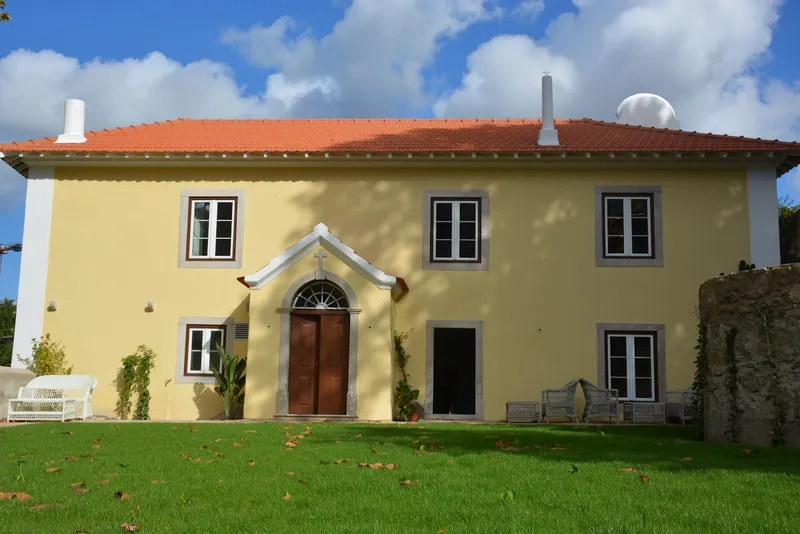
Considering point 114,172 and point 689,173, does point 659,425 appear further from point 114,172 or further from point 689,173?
point 114,172

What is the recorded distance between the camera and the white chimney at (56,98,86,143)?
2055 cm

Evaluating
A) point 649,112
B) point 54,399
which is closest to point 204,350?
point 54,399

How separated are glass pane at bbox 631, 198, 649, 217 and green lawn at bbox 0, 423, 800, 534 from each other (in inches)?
351

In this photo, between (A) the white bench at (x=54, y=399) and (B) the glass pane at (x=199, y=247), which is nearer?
(A) the white bench at (x=54, y=399)

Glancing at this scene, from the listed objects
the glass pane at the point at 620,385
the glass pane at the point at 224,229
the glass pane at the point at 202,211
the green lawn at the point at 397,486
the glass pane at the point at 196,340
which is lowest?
the green lawn at the point at 397,486

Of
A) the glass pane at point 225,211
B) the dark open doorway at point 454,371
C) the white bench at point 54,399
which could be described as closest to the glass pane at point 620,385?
the dark open doorway at point 454,371

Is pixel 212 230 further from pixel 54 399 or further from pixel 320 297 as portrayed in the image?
pixel 54 399

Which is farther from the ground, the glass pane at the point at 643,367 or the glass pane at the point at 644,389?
the glass pane at the point at 643,367

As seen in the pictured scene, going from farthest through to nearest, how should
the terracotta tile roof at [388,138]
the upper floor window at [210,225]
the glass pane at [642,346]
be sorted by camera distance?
the upper floor window at [210,225], the terracotta tile roof at [388,138], the glass pane at [642,346]

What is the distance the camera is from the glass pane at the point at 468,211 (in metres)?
19.5

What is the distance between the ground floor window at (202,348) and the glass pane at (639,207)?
32.2 ft

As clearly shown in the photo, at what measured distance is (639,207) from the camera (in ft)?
63.3

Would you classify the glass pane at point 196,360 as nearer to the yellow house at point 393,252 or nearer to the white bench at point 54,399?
the yellow house at point 393,252

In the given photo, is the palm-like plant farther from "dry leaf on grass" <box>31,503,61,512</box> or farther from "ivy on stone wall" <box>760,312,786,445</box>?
"dry leaf on grass" <box>31,503,61,512</box>
